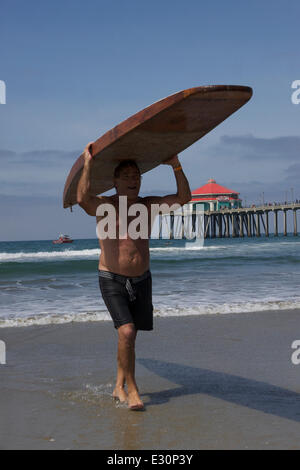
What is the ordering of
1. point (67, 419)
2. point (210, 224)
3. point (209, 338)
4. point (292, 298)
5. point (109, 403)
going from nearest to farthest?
point (67, 419) < point (109, 403) < point (209, 338) < point (292, 298) < point (210, 224)

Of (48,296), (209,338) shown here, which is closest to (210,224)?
(48,296)

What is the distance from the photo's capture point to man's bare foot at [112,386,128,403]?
365cm

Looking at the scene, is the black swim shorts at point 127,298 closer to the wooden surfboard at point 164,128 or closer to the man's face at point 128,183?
the man's face at point 128,183

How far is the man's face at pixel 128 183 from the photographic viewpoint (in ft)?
12.1

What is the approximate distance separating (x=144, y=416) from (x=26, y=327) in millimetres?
3916

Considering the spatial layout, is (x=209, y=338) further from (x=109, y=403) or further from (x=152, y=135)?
(x=152, y=135)

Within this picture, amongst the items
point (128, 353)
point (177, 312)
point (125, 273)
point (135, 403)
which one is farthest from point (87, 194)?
point (177, 312)

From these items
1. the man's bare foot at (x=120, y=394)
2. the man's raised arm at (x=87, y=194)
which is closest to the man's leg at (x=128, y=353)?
the man's bare foot at (x=120, y=394)

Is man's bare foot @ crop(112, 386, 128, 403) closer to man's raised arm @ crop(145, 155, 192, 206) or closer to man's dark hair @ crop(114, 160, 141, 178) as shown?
man's raised arm @ crop(145, 155, 192, 206)

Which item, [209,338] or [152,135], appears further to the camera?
[209,338]

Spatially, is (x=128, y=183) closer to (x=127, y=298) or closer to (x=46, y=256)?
(x=127, y=298)

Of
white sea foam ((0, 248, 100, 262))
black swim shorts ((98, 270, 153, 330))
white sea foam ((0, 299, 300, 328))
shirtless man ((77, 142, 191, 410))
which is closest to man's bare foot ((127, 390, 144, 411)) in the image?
shirtless man ((77, 142, 191, 410))

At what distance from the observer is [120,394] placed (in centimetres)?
369

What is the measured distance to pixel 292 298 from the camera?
9.13 metres
